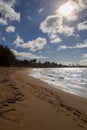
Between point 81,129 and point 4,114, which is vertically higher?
point 4,114

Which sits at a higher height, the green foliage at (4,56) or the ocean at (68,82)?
the green foliage at (4,56)

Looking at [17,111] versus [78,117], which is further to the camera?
[78,117]

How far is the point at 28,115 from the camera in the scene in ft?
18.1

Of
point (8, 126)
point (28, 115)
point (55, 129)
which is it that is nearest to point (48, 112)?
point (28, 115)

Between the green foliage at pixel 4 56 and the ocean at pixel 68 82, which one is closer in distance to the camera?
the ocean at pixel 68 82

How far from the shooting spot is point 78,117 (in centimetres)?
604

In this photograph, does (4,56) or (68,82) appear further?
(4,56)

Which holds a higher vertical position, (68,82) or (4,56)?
(4,56)

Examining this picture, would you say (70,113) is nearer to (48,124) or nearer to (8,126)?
(48,124)

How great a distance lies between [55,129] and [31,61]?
502 ft

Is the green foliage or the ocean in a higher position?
the green foliage

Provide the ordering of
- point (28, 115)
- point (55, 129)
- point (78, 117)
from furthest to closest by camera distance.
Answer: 1. point (78, 117)
2. point (28, 115)
3. point (55, 129)

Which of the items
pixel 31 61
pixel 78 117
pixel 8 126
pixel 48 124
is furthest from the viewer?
pixel 31 61

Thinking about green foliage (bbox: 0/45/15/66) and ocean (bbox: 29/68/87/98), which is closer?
ocean (bbox: 29/68/87/98)
